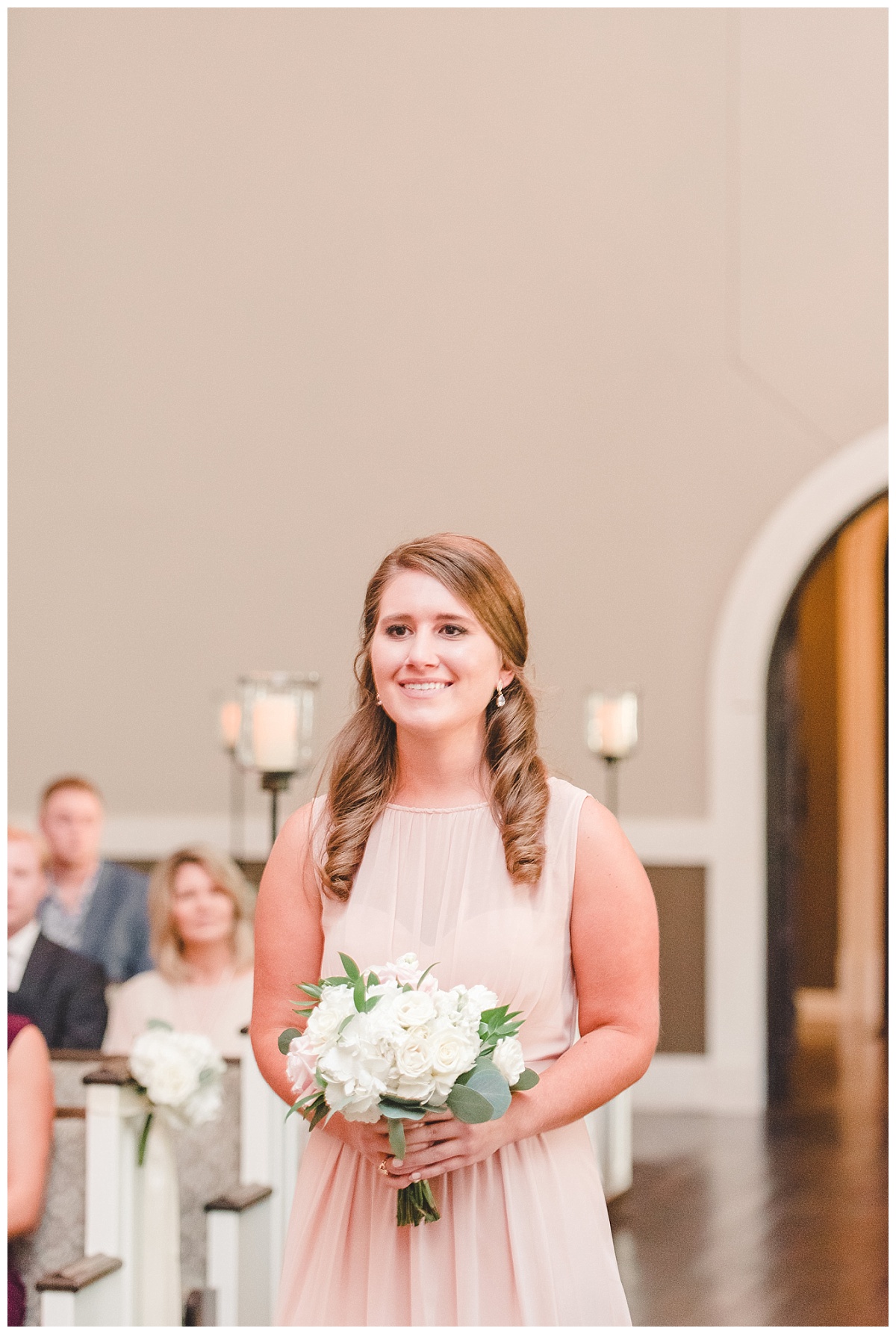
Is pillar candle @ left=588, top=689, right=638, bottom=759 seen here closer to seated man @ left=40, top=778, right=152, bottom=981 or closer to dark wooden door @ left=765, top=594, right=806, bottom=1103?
dark wooden door @ left=765, top=594, right=806, bottom=1103

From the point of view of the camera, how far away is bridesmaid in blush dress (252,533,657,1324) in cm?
178

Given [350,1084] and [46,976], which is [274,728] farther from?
[350,1084]

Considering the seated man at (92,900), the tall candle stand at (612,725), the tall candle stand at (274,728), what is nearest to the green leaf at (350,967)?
the tall candle stand at (274,728)

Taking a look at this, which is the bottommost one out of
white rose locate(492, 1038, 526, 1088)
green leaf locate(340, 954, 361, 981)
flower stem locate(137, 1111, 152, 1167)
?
flower stem locate(137, 1111, 152, 1167)

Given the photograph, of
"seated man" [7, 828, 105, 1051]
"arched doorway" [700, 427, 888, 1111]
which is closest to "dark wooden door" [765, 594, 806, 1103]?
"arched doorway" [700, 427, 888, 1111]

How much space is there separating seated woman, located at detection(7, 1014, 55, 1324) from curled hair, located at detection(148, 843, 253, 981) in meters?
1.70

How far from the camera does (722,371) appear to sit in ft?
22.9

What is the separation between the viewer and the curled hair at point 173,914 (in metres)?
4.51

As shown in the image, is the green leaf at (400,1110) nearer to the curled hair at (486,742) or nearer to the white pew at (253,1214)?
the curled hair at (486,742)

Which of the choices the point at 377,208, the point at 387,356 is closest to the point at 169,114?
the point at 377,208

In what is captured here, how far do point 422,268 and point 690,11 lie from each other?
1826mm

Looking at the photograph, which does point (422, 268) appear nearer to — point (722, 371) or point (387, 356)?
point (387, 356)

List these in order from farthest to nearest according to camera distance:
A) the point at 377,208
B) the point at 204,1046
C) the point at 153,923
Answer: the point at 377,208, the point at 153,923, the point at 204,1046

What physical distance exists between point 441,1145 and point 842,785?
8264 millimetres
